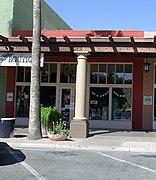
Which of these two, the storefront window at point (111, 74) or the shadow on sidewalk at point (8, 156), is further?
the storefront window at point (111, 74)

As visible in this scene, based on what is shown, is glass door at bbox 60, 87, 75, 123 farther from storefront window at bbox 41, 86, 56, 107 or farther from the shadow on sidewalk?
the shadow on sidewalk

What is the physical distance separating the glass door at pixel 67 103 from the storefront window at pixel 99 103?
1.15 m

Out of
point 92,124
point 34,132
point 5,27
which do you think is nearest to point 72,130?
point 34,132

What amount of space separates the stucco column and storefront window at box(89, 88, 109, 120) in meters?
4.70

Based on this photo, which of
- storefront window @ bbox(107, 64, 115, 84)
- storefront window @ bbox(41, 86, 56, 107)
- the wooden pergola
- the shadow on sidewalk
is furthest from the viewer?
storefront window @ bbox(41, 86, 56, 107)

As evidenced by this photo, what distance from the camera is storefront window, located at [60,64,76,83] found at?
21.7 metres

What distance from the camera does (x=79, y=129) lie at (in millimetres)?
16469

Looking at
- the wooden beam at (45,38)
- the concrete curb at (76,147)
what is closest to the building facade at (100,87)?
the wooden beam at (45,38)

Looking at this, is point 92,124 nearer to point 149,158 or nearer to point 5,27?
point 5,27

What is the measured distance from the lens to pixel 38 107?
48.9 feet

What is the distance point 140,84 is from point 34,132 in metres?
8.07

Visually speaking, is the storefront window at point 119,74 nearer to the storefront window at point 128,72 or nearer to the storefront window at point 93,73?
the storefront window at point 128,72

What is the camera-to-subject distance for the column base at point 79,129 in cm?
1638

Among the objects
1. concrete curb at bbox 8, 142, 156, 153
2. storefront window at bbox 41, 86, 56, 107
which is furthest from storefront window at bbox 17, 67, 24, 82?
concrete curb at bbox 8, 142, 156, 153
